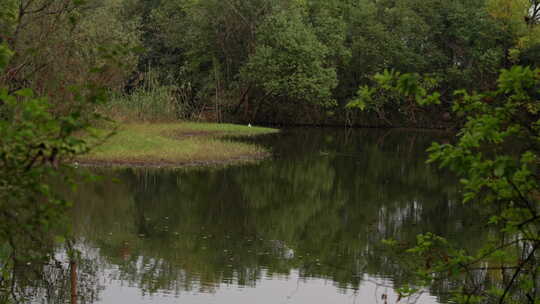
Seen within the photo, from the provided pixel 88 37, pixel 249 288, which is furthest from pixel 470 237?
pixel 88 37

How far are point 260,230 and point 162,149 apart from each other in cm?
1085

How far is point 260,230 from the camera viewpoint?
15836 millimetres

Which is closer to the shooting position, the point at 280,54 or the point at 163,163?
the point at 163,163

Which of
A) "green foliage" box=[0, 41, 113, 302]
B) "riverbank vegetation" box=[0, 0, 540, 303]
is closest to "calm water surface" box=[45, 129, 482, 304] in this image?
"green foliage" box=[0, 41, 113, 302]

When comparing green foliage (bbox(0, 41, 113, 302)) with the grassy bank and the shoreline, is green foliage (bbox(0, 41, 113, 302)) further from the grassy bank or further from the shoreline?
the shoreline

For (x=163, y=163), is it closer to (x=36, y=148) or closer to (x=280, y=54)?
(x=36, y=148)

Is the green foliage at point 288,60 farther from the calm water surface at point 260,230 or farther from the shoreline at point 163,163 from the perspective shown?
the shoreline at point 163,163

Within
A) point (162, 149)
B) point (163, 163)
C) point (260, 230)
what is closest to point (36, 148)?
point (260, 230)

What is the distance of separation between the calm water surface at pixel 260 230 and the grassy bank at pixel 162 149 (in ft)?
3.89

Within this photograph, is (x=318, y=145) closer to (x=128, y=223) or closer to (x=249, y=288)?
(x=128, y=223)

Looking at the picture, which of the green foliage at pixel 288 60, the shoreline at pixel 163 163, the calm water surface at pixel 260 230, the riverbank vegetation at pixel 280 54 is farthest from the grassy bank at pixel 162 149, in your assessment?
the green foliage at pixel 288 60

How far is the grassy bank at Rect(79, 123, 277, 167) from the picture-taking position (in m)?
23.7

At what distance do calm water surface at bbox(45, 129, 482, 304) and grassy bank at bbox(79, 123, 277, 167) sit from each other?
1.19m

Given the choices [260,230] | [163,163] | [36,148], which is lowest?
[260,230]
